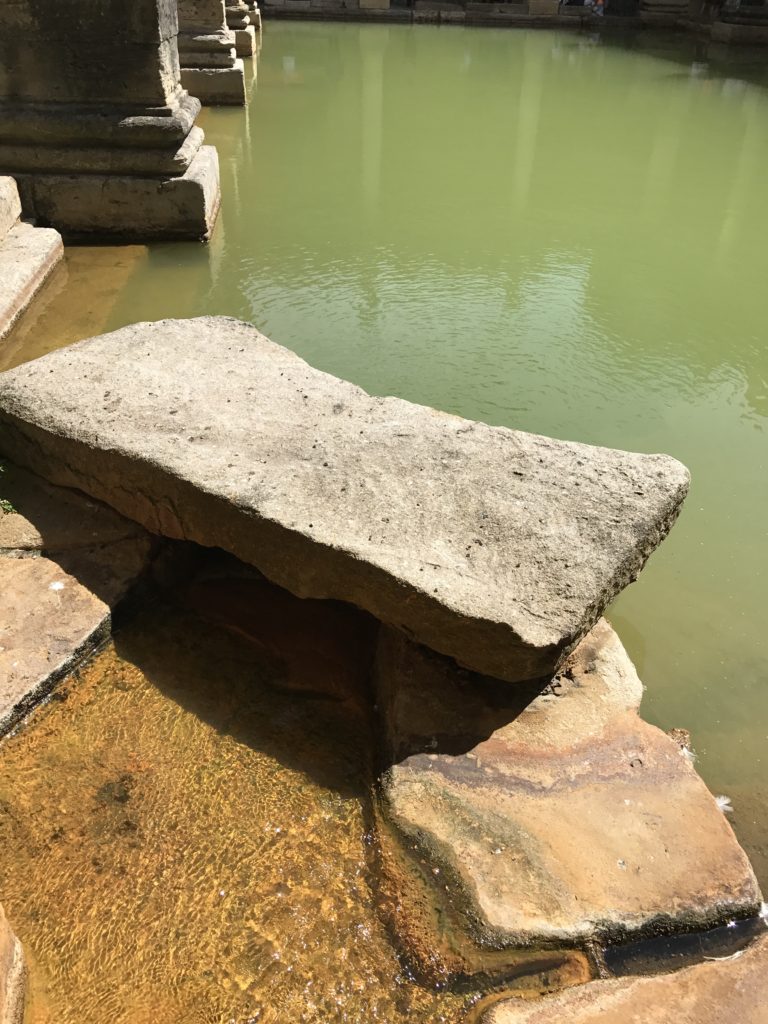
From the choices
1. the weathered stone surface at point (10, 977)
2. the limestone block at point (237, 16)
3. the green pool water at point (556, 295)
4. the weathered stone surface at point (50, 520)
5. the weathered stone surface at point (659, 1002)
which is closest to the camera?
the weathered stone surface at point (10, 977)

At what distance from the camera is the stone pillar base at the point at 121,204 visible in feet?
16.2

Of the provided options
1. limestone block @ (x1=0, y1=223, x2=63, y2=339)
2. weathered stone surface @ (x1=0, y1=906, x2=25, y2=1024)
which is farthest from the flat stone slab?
limestone block @ (x1=0, y1=223, x2=63, y2=339)

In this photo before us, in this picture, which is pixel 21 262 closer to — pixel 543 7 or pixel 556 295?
pixel 556 295

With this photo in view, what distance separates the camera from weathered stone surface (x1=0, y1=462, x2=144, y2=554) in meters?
2.41

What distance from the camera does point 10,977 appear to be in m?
1.36

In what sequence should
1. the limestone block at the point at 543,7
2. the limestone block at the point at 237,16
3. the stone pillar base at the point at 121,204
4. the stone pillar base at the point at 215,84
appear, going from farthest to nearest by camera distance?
the limestone block at the point at 543,7, the limestone block at the point at 237,16, the stone pillar base at the point at 215,84, the stone pillar base at the point at 121,204

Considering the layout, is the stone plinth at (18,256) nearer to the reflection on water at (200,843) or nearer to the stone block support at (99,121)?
the stone block support at (99,121)

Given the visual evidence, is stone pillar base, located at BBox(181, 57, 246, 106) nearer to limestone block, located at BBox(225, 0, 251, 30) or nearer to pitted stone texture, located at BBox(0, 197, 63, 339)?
limestone block, located at BBox(225, 0, 251, 30)

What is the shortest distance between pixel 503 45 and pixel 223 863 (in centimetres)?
1686

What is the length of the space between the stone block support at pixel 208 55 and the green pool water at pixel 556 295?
1.14 feet

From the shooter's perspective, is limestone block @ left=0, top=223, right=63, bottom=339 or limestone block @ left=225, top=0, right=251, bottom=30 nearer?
limestone block @ left=0, top=223, right=63, bottom=339

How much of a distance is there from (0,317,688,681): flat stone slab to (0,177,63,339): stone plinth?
55.0 inches

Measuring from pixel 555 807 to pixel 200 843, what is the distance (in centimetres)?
77

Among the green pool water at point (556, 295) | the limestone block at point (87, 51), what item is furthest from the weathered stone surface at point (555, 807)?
the limestone block at point (87, 51)
